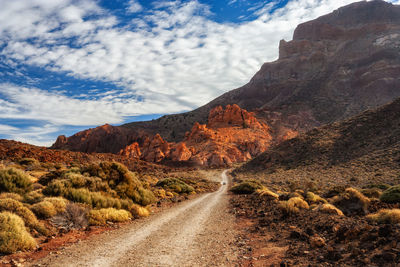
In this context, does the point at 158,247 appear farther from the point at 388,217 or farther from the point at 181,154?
the point at 181,154

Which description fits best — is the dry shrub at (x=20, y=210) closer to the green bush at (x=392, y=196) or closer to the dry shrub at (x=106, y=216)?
the dry shrub at (x=106, y=216)

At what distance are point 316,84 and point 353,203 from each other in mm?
114936

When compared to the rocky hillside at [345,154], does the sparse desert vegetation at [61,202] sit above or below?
above

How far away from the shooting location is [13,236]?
6836 mm

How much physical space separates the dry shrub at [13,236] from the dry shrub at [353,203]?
12837mm

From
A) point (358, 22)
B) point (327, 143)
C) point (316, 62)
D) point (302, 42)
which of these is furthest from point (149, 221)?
point (358, 22)

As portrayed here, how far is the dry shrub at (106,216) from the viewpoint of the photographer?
402 inches

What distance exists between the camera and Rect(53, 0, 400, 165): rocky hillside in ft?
306

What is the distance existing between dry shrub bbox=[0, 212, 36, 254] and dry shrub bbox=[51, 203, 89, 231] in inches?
70.0

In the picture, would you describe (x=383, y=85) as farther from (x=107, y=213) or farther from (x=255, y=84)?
(x=107, y=213)

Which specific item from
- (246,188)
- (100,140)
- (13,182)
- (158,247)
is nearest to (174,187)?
(246,188)

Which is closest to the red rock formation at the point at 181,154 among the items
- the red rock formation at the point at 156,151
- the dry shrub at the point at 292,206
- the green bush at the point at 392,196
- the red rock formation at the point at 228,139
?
the red rock formation at the point at 228,139

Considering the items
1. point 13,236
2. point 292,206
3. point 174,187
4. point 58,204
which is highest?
point 58,204

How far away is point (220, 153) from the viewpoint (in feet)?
248
